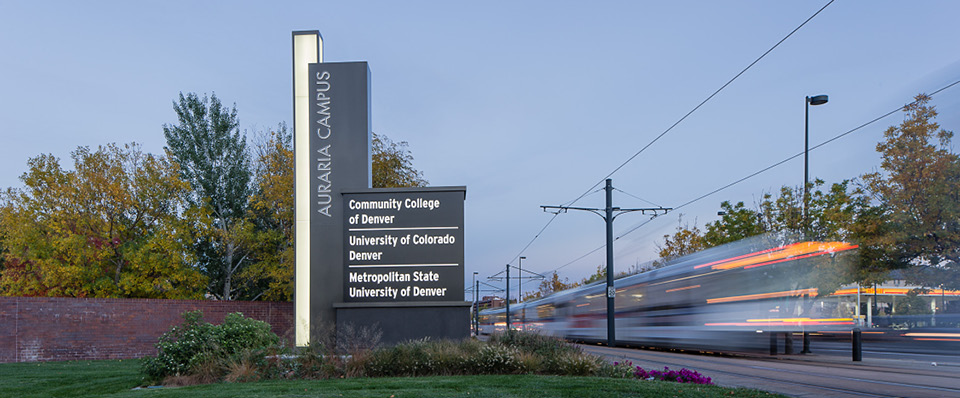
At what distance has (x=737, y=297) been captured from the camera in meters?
21.7

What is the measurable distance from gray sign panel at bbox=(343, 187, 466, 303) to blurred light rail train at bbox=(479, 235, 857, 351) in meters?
3.35

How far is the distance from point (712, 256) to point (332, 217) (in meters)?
13.1

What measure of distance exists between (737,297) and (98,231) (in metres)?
25.1

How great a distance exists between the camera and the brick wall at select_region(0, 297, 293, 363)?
75.5 ft

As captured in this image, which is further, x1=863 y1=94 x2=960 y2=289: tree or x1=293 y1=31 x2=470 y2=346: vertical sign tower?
x1=863 y1=94 x2=960 y2=289: tree

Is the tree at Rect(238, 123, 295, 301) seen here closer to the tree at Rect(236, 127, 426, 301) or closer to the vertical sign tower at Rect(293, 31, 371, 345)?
the tree at Rect(236, 127, 426, 301)

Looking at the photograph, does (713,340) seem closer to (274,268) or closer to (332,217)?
(332,217)

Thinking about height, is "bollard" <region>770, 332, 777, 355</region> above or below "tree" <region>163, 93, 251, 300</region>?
below

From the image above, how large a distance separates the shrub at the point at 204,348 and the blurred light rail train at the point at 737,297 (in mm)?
7046

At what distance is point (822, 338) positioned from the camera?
41.5 m

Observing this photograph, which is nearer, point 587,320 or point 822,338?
point 587,320

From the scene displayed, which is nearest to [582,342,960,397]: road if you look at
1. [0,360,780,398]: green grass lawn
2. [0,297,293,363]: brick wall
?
[0,360,780,398]: green grass lawn

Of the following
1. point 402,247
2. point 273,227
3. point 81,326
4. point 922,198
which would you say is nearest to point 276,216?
point 273,227

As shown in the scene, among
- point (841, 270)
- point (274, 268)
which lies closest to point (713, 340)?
point (841, 270)
